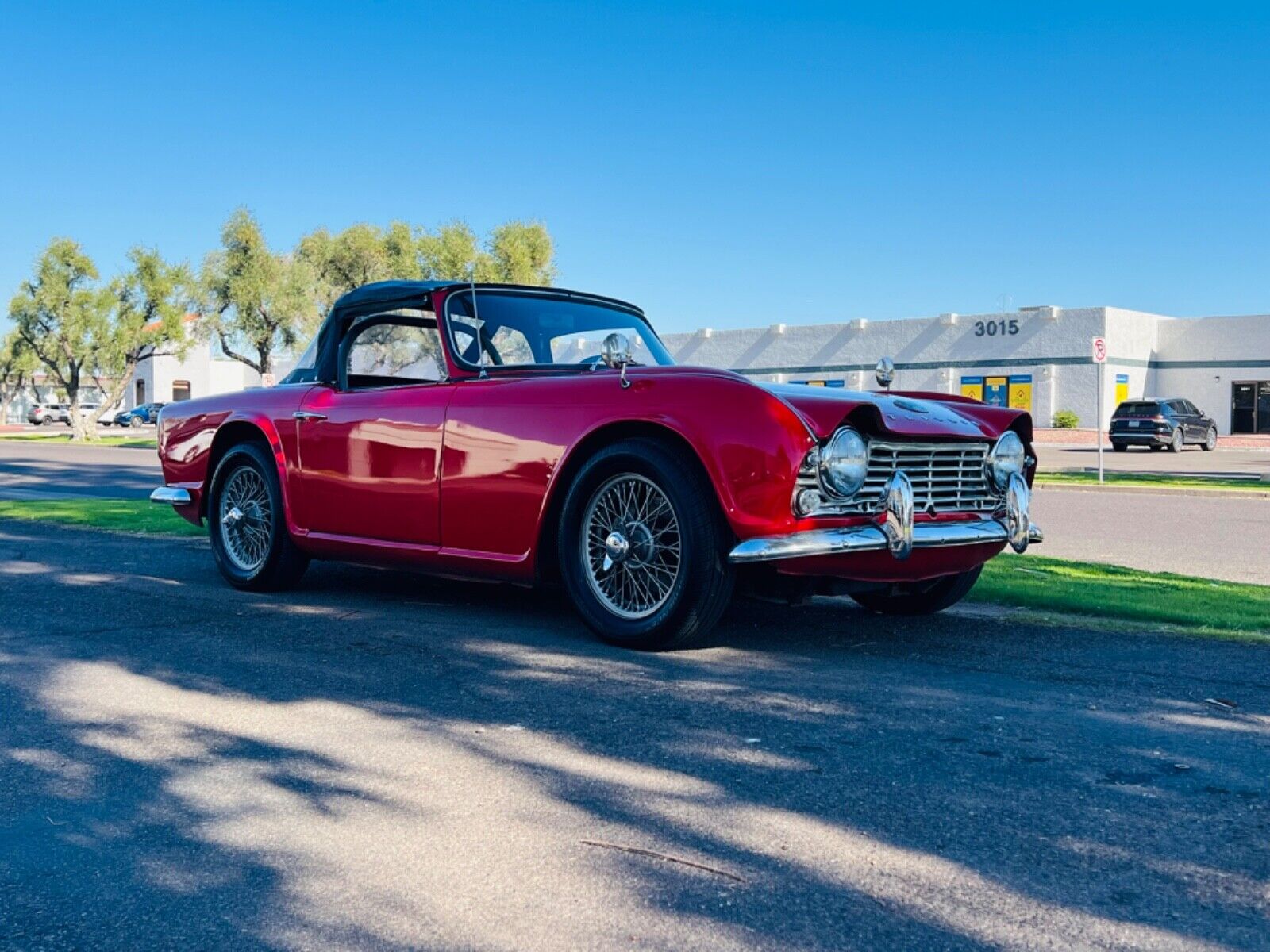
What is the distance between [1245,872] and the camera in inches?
108

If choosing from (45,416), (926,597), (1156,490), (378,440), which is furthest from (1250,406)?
(45,416)

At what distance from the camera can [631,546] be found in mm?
5211

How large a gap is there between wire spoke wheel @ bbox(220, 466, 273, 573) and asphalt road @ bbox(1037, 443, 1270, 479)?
16441mm

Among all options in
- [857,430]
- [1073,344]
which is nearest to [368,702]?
[857,430]

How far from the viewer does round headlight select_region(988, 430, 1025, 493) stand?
563cm

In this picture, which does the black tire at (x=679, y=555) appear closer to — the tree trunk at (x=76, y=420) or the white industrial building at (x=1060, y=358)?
the white industrial building at (x=1060, y=358)

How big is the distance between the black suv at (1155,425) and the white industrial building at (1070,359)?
10454mm

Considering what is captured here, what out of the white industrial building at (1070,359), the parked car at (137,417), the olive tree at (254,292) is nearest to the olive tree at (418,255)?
the olive tree at (254,292)

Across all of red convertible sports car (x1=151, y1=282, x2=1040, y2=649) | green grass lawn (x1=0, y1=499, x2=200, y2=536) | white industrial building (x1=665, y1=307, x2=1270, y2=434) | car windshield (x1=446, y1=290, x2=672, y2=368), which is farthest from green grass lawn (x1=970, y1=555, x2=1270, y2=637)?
white industrial building (x1=665, y1=307, x2=1270, y2=434)

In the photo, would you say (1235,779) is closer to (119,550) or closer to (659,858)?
(659,858)

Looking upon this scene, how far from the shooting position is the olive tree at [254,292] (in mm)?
48219

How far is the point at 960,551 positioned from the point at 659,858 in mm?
2903

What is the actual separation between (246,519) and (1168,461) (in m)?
26.6

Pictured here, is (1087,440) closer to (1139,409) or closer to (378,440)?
(1139,409)
